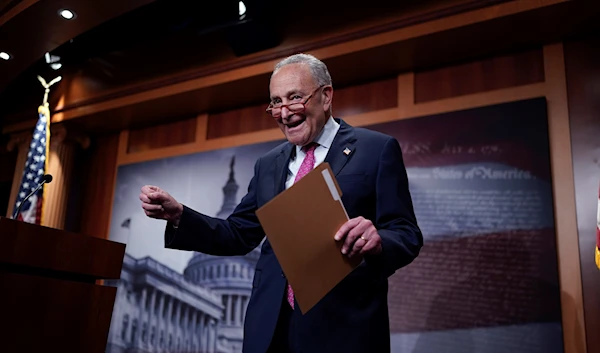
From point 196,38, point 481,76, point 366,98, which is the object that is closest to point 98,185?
→ point 196,38

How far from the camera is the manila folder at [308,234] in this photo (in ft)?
3.89

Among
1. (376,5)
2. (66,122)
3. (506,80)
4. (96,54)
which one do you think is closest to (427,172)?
(506,80)

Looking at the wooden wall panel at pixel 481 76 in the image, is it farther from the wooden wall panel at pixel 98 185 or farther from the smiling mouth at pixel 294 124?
the wooden wall panel at pixel 98 185

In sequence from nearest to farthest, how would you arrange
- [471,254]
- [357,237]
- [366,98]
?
[357,237], [471,254], [366,98]

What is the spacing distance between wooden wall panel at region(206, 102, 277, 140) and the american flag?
1401 millimetres

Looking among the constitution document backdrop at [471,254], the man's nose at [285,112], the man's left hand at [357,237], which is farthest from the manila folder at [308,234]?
the constitution document backdrop at [471,254]

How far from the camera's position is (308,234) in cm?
121

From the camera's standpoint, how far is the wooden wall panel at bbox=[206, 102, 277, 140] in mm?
4422

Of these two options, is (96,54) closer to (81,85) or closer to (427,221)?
(81,85)

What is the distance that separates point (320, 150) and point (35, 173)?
371cm

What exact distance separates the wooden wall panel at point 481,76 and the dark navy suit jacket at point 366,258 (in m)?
2.24

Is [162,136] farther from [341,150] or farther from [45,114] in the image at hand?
[341,150]

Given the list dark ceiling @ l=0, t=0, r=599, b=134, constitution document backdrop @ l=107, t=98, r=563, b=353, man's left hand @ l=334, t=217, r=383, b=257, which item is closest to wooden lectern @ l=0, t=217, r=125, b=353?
man's left hand @ l=334, t=217, r=383, b=257

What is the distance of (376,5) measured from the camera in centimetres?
371
